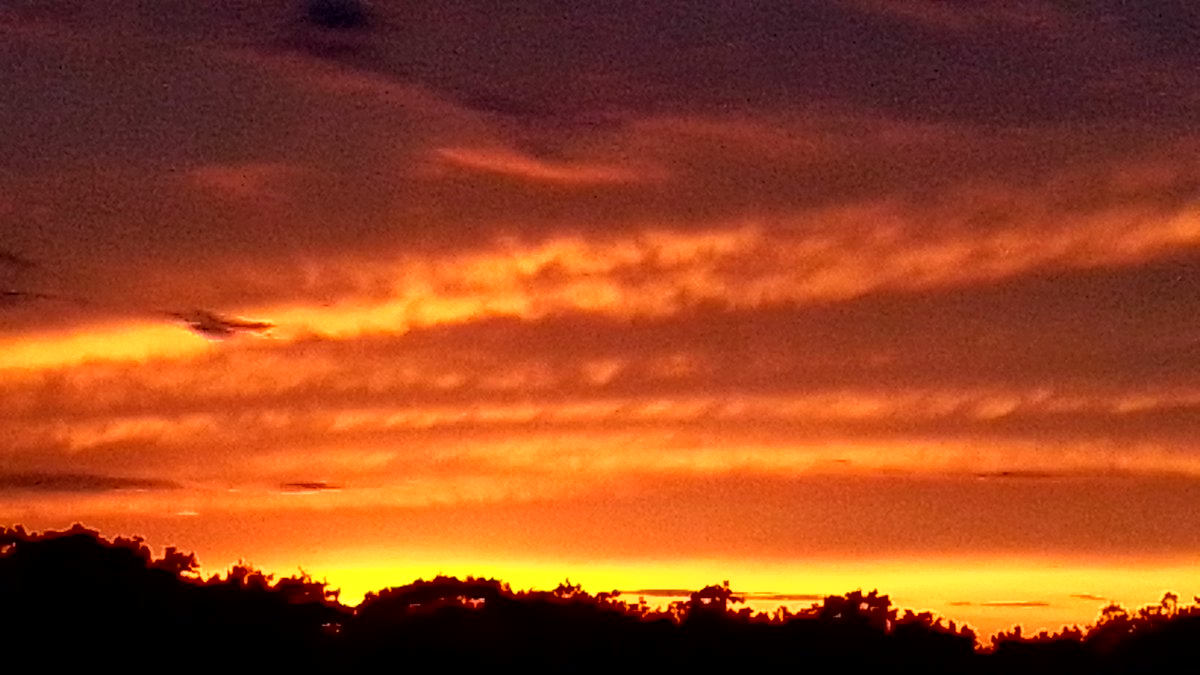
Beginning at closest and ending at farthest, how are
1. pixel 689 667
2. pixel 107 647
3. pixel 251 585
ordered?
pixel 107 647 → pixel 689 667 → pixel 251 585

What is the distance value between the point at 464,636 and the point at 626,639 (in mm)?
3770

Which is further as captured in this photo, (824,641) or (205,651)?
(824,641)

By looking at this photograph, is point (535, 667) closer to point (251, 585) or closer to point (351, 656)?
point (351, 656)

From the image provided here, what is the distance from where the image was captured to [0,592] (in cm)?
5184

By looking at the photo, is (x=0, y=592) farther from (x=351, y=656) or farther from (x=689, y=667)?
(x=689, y=667)

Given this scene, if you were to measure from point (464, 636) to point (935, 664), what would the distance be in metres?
11.4

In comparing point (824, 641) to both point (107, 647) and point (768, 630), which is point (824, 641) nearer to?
point (768, 630)

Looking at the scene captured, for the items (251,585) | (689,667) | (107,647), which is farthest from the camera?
(251,585)

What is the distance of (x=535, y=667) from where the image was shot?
171 feet

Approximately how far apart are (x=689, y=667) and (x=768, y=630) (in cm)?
281

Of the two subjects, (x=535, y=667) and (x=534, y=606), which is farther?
(x=534, y=606)

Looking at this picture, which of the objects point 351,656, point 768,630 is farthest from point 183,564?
point 768,630

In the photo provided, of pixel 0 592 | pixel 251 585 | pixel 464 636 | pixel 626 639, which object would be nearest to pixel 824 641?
pixel 626 639

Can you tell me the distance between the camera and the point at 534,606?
56125 millimetres
